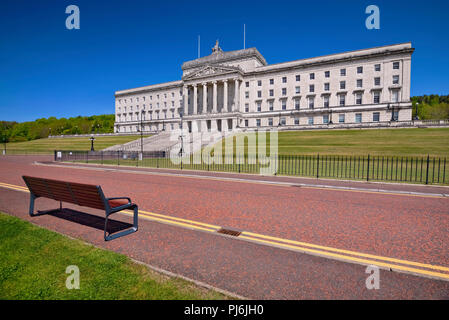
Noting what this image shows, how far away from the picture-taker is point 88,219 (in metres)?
6.11

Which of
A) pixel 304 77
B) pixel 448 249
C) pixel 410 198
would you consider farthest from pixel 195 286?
pixel 304 77

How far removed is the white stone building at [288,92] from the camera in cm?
5109

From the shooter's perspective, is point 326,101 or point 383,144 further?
point 326,101

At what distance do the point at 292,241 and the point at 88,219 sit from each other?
5169mm

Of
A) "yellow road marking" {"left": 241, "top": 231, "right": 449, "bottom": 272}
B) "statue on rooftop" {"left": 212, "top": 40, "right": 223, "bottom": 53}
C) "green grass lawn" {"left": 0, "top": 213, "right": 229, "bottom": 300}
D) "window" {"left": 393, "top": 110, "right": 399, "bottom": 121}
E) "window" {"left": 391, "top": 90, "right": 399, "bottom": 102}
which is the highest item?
"statue on rooftop" {"left": 212, "top": 40, "right": 223, "bottom": 53}

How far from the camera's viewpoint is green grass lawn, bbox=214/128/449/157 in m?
24.0

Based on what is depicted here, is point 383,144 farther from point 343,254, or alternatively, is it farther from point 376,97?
point 376,97

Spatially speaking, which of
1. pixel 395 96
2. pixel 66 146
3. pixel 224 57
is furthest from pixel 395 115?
pixel 66 146

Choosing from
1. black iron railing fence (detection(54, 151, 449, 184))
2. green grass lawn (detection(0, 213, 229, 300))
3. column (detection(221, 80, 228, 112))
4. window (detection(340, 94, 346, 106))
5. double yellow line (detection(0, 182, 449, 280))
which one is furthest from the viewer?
column (detection(221, 80, 228, 112))

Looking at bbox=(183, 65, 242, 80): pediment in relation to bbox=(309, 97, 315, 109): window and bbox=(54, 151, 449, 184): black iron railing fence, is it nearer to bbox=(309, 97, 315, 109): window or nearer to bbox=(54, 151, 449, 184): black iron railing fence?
bbox=(309, 97, 315, 109): window

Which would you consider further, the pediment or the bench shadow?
the pediment

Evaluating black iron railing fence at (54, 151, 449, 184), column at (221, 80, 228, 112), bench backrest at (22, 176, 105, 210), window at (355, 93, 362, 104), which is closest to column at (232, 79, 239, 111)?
column at (221, 80, 228, 112)

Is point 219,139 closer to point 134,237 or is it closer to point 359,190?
point 359,190

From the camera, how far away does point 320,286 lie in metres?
3.14
